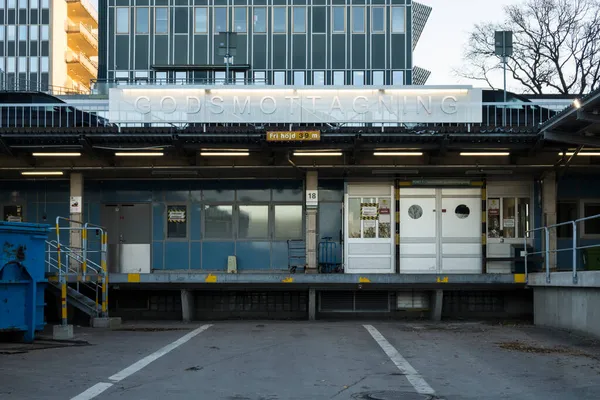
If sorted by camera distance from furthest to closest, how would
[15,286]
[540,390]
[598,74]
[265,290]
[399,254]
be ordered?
1. [598,74]
2. [399,254]
3. [265,290]
4. [15,286]
5. [540,390]

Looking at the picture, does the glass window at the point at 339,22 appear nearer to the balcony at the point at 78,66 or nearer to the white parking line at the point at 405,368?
the balcony at the point at 78,66

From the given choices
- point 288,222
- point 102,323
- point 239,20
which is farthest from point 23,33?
point 102,323

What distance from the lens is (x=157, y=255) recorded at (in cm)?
2436

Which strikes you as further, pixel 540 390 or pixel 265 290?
pixel 265 290

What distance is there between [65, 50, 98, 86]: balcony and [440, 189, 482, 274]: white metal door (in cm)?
7560

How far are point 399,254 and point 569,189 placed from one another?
16.8 ft

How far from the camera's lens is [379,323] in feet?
68.3

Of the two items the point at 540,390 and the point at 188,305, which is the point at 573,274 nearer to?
the point at 540,390

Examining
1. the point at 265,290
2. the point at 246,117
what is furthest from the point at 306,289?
the point at 246,117

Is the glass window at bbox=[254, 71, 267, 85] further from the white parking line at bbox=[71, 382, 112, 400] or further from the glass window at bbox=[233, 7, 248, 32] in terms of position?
the white parking line at bbox=[71, 382, 112, 400]

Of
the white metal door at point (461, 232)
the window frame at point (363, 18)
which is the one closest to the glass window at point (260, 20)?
the window frame at point (363, 18)

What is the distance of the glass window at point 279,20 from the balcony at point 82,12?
139 feet

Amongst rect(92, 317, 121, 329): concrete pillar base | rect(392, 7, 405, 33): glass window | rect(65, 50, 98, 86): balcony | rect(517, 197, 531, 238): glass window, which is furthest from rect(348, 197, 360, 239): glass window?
rect(65, 50, 98, 86): balcony

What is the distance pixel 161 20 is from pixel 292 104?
39624 mm
